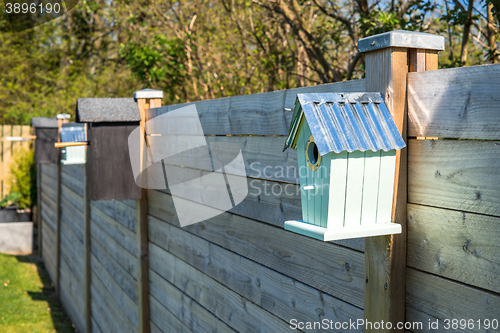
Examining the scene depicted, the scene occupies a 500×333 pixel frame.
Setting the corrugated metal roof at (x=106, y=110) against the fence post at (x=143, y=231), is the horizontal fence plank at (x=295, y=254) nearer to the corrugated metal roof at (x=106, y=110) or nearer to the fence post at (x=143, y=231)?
the fence post at (x=143, y=231)

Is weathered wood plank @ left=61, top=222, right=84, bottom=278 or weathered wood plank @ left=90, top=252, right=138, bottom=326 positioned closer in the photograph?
weathered wood plank @ left=90, top=252, right=138, bottom=326

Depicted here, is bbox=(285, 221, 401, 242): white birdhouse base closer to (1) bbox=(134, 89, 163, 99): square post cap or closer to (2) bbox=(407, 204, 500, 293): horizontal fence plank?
(2) bbox=(407, 204, 500, 293): horizontal fence plank

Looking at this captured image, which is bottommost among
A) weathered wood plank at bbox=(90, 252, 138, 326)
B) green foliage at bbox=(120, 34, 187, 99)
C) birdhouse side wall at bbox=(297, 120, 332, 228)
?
weathered wood plank at bbox=(90, 252, 138, 326)

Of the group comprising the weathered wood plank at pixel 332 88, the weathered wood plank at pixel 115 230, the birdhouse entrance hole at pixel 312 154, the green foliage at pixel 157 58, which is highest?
the green foliage at pixel 157 58

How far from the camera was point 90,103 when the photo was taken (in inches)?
Answer: 111

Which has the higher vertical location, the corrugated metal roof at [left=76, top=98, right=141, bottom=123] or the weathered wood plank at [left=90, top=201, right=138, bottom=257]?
the corrugated metal roof at [left=76, top=98, right=141, bottom=123]

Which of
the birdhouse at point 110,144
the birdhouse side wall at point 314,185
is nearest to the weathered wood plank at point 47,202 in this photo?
the birdhouse at point 110,144

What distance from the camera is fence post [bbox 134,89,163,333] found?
2.77 m

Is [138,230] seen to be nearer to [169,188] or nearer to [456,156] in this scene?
[169,188]

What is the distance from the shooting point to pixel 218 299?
200 centimetres

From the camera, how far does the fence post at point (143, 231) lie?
277cm

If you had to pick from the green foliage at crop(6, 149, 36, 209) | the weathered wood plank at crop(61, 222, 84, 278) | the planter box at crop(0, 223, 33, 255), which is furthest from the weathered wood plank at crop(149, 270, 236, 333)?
the green foliage at crop(6, 149, 36, 209)

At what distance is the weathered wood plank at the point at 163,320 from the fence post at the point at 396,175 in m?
1.34

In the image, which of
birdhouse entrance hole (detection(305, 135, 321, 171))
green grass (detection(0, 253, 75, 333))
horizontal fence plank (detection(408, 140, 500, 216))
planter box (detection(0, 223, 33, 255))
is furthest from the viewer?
planter box (detection(0, 223, 33, 255))
